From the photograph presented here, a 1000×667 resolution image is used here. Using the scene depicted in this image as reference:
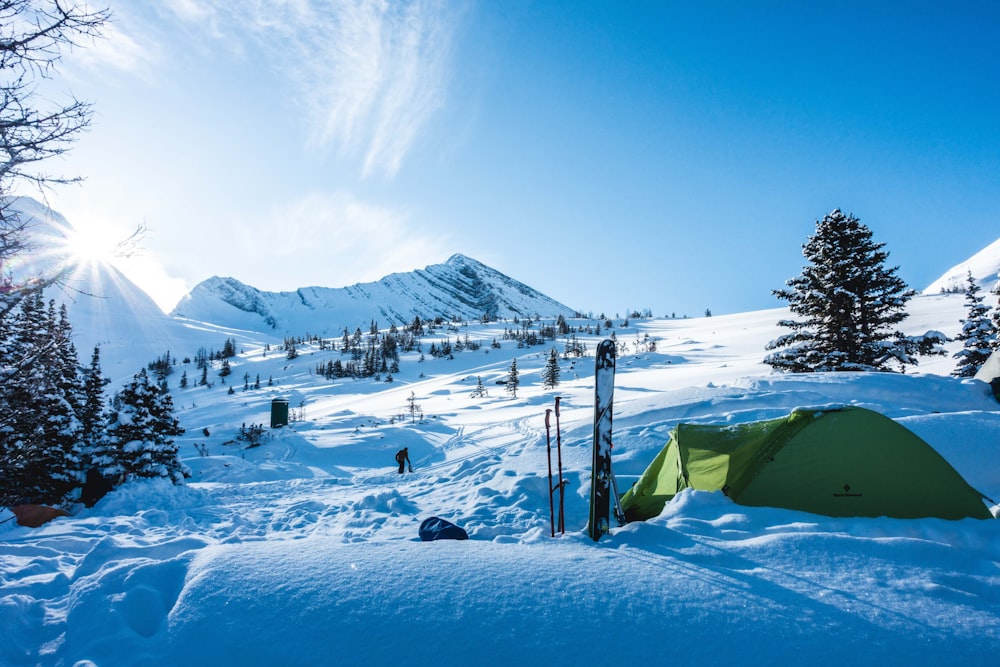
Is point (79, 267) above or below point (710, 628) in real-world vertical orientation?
above

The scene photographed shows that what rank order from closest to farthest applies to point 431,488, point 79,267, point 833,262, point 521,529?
point 79,267
point 521,529
point 431,488
point 833,262

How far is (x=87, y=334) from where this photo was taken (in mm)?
92375

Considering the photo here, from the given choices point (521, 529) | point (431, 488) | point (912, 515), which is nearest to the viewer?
point (912, 515)

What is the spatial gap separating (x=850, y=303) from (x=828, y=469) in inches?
568

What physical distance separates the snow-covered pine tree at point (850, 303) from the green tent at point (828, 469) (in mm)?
13233

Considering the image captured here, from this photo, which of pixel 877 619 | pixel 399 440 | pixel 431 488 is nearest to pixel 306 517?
pixel 431 488

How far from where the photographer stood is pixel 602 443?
15.5ft

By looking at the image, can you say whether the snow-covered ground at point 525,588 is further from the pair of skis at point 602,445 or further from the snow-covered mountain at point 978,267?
the snow-covered mountain at point 978,267

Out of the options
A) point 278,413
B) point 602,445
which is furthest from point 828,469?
point 278,413

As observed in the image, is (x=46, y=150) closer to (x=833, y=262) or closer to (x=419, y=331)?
(x=833, y=262)

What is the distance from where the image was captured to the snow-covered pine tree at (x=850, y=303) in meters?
15.9

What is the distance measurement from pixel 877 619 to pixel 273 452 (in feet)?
66.5

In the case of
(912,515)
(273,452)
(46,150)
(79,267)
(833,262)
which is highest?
(833,262)

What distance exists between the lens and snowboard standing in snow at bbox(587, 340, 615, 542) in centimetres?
451
